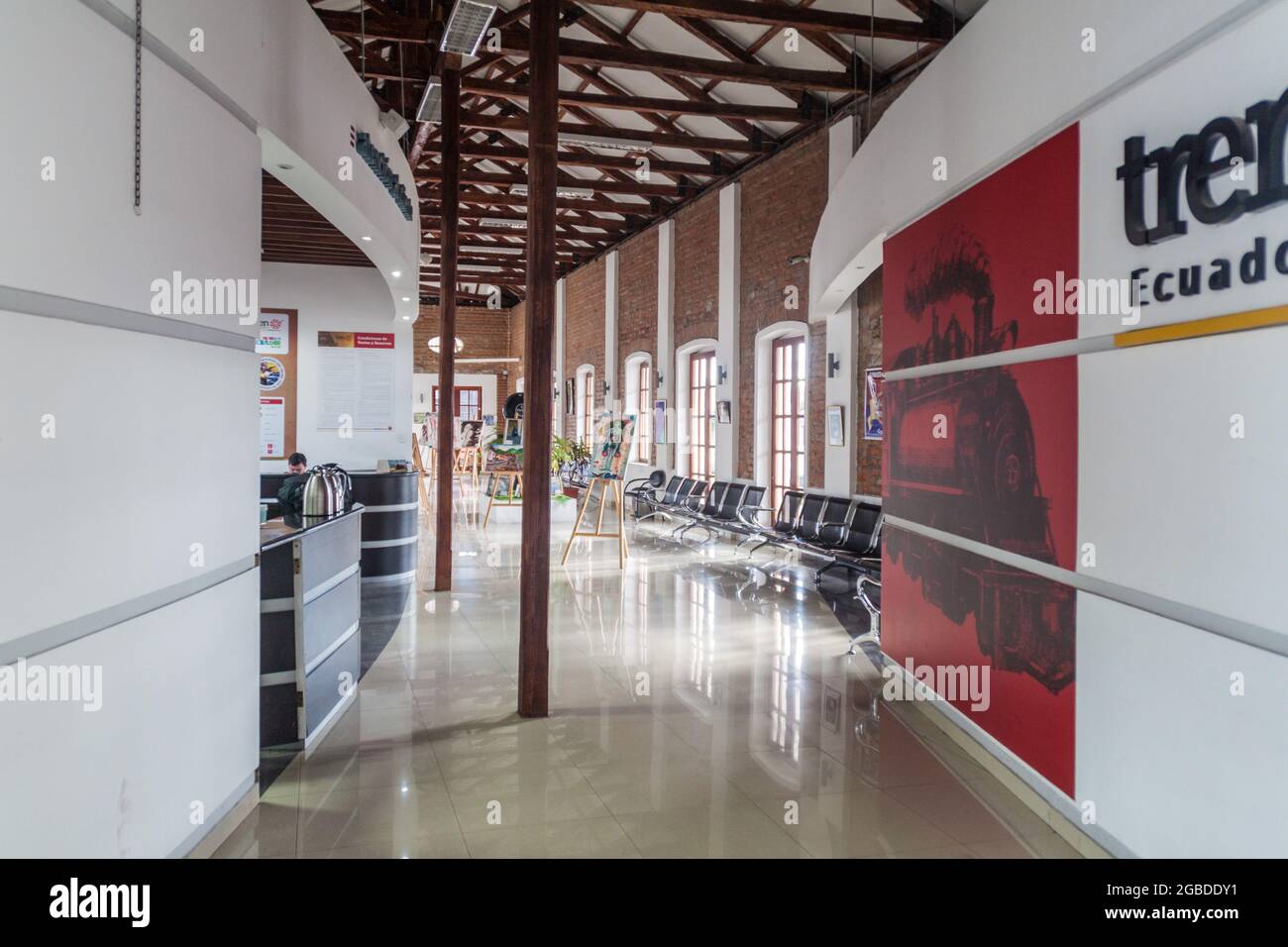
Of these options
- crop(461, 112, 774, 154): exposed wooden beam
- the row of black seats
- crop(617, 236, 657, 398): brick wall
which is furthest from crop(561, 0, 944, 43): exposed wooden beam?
crop(617, 236, 657, 398): brick wall

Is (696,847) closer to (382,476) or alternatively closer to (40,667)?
(40,667)

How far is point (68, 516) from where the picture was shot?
7.34 ft

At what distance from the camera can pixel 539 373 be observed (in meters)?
4.53

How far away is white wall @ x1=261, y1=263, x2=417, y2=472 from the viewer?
867cm

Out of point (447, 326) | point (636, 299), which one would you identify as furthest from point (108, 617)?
point (636, 299)

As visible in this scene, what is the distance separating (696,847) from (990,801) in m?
1.30

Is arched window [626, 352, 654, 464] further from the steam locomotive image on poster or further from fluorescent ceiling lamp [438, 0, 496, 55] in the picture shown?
the steam locomotive image on poster

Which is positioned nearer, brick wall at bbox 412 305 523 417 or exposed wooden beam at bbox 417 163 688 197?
exposed wooden beam at bbox 417 163 688 197

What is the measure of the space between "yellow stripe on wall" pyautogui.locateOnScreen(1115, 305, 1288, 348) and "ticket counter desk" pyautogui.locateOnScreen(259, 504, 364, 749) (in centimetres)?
336

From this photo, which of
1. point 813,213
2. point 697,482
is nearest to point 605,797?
point 813,213

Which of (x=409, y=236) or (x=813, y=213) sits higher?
(x=813, y=213)

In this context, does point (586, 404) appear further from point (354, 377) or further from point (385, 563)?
point (385, 563)

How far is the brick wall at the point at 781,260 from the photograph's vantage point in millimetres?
9984

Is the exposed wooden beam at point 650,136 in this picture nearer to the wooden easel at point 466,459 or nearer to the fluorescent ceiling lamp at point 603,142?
the fluorescent ceiling lamp at point 603,142
